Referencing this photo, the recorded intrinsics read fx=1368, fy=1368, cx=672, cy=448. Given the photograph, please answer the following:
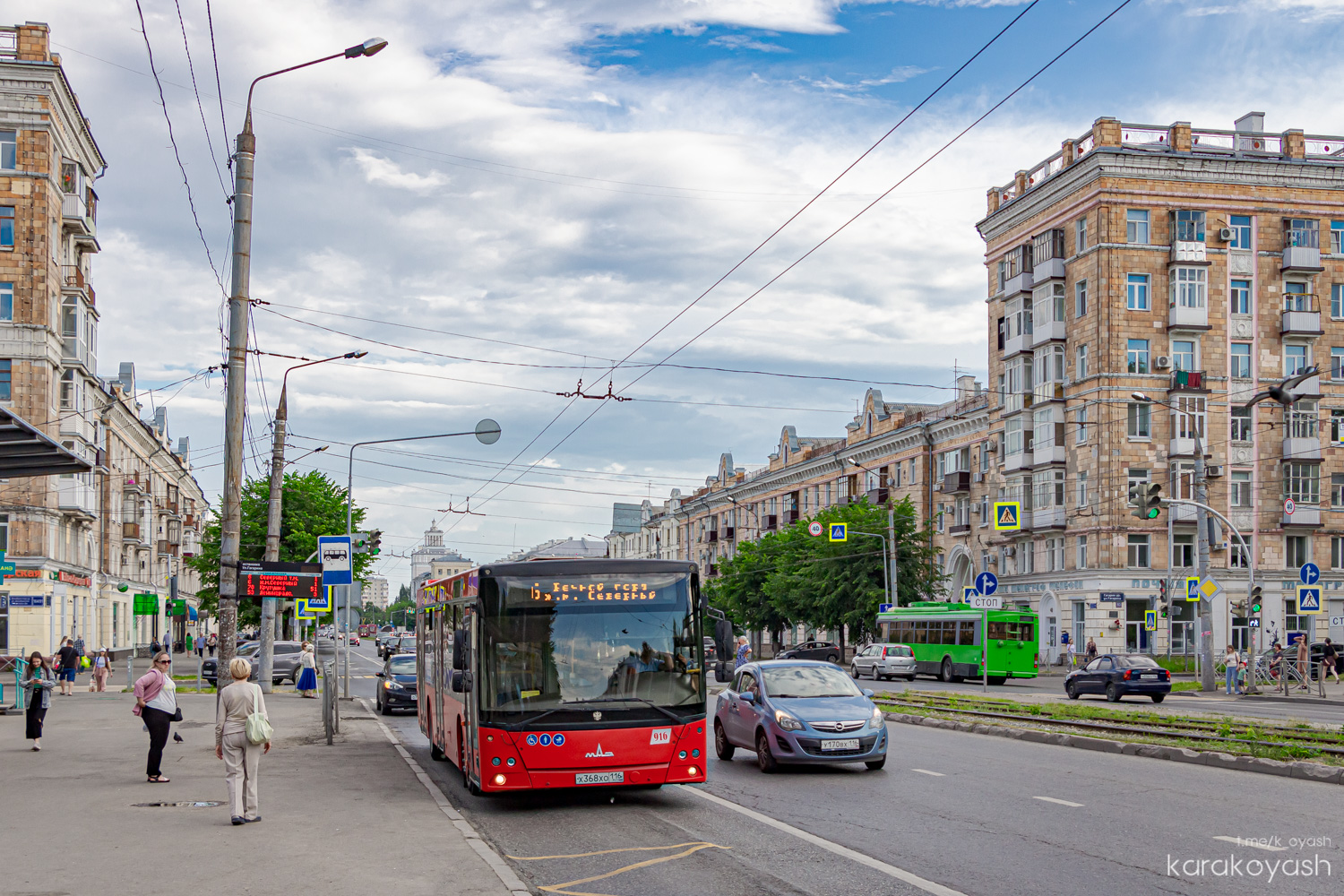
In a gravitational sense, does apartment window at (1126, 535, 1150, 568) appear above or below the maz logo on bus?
above

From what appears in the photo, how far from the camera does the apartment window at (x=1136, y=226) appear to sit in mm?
57219

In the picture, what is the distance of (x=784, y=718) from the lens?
16.8m

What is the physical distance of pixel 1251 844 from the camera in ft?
34.9

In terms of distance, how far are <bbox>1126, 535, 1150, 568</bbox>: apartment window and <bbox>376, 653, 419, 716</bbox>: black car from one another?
3514 cm

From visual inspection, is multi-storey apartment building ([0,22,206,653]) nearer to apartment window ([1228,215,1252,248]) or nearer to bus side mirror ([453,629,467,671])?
bus side mirror ([453,629,467,671])

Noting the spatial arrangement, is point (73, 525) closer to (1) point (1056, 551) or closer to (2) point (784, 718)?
(1) point (1056, 551)

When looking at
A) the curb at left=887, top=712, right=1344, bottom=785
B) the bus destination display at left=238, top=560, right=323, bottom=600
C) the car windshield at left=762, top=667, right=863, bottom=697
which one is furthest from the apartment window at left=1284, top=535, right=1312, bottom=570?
the bus destination display at left=238, top=560, right=323, bottom=600

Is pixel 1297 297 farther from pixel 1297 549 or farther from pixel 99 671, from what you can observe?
pixel 99 671

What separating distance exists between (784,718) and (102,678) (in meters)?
28.2

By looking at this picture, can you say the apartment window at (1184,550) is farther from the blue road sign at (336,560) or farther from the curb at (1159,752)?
the blue road sign at (336,560)

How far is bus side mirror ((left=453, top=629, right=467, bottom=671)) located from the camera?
559 inches

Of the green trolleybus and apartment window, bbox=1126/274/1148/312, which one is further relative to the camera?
apartment window, bbox=1126/274/1148/312

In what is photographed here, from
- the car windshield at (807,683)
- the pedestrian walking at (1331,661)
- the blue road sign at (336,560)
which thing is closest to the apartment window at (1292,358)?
the pedestrian walking at (1331,661)

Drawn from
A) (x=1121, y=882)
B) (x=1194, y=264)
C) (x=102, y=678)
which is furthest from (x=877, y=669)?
(x=1121, y=882)
